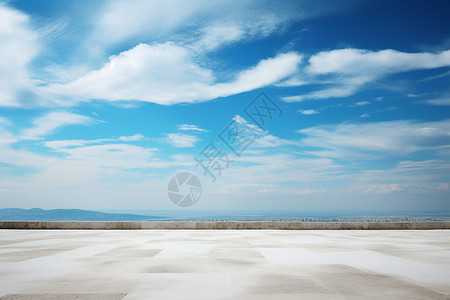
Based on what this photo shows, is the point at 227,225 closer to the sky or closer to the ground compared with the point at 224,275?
closer to the ground

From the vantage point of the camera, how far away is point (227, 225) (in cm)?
2705

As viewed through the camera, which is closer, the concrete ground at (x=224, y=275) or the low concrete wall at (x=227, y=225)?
the concrete ground at (x=224, y=275)

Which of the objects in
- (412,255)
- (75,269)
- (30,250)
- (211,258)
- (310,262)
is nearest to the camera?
(75,269)

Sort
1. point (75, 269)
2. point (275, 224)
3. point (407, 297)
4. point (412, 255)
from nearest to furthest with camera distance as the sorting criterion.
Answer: point (407, 297)
point (75, 269)
point (412, 255)
point (275, 224)

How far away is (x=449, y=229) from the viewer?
27.5 metres

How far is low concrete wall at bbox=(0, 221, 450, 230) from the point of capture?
26.6 metres

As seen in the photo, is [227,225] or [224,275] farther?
[227,225]

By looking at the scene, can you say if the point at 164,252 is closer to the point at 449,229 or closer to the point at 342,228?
the point at 342,228

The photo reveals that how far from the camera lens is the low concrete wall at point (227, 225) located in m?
26.6

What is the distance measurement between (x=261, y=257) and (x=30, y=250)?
8.98m

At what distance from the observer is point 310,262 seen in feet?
32.6

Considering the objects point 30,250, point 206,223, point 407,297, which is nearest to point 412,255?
point 407,297

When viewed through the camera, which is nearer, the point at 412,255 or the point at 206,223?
the point at 412,255

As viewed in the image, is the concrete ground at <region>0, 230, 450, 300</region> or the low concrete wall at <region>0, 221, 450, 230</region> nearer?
the concrete ground at <region>0, 230, 450, 300</region>
